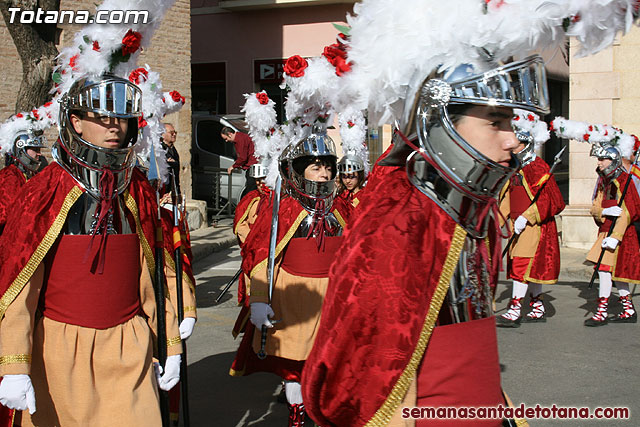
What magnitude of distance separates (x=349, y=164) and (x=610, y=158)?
2951 mm

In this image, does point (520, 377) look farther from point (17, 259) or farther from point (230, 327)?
point (17, 259)

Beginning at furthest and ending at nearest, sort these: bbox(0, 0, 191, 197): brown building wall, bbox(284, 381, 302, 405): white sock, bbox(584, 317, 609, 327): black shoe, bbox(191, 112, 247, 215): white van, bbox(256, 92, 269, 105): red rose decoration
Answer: bbox(191, 112, 247, 215): white van
bbox(0, 0, 191, 197): brown building wall
bbox(584, 317, 609, 327): black shoe
bbox(256, 92, 269, 105): red rose decoration
bbox(284, 381, 302, 405): white sock

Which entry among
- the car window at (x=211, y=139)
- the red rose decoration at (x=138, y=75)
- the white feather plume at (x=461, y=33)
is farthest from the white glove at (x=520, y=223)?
the car window at (x=211, y=139)

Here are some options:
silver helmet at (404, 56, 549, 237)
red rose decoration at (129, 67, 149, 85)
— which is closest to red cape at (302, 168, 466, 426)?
silver helmet at (404, 56, 549, 237)

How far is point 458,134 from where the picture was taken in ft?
7.97

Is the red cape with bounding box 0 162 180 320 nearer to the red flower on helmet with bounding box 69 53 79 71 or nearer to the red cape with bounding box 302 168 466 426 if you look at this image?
the red flower on helmet with bounding box 69 53 79 71

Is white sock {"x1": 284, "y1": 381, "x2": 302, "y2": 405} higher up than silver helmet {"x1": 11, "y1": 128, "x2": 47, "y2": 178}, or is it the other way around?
silver helmet {"x1": 11, "y1": 128, "x2": 47, "y2": 178}

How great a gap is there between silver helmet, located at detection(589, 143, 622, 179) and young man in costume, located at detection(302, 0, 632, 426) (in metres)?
6.58

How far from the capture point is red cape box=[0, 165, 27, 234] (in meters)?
7.60

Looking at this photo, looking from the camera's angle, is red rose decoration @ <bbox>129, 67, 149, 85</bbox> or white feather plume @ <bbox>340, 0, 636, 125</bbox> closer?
white feather plume @ <bbox>340, 0, 636, 125</bbox>

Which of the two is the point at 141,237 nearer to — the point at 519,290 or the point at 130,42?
the point at 130,42

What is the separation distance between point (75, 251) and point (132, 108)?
2.32 feet

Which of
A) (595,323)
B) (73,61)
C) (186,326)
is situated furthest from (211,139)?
(186,326)

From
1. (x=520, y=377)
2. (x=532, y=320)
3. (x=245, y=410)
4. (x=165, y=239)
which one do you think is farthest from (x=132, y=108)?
(x=532, y=320)
